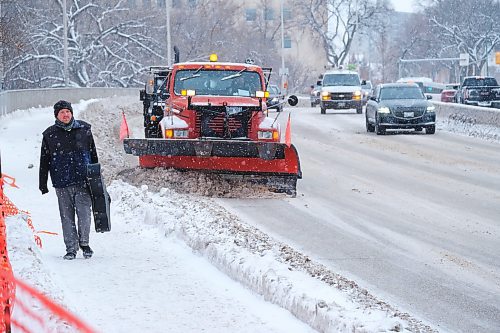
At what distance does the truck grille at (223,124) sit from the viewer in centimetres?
1534

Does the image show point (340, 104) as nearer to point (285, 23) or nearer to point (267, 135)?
point (267, 135)

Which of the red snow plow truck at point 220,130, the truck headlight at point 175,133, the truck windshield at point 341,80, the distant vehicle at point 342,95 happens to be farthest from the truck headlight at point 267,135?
the truck windshield at point 341,80

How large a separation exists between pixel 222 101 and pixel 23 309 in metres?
9.90

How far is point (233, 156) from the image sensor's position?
14594 mm

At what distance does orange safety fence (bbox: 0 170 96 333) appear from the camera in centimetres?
520

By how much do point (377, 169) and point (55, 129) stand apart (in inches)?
420

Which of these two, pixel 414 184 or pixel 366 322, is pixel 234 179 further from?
pixel 366 322

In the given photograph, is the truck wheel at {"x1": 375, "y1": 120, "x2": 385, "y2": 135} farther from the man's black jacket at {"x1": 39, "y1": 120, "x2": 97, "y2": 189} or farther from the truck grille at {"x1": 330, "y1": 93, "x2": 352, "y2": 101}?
the man's black jacket at {"x1": 39, "y1": 120, "x2": 97, "y2": 189}

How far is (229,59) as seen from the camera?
268 feet

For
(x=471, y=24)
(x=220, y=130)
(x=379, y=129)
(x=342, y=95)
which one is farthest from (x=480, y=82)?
(x=471, y=24)

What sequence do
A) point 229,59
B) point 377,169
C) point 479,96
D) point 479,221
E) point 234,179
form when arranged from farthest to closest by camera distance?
point 229,59
point 479,96
point 377,169
point 234,179
point 479,221

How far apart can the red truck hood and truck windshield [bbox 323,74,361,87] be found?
27.6m

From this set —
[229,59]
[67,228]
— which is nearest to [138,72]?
[229,59]

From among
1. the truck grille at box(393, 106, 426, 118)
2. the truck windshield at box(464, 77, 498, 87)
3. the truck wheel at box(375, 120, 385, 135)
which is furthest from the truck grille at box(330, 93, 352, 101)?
the truck grille at box(393, 106, 426, 118)
